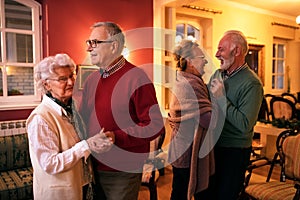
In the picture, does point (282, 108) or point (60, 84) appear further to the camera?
point (282, 108)

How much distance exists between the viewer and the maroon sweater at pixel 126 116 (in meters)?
1.35

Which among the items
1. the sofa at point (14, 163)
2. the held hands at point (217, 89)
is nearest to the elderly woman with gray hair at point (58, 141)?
the held hands at point (217, 89)

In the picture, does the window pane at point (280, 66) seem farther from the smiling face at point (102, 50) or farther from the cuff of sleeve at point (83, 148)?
the cuff of sleeve at point (83, 148)

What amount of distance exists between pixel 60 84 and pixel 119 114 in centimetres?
33

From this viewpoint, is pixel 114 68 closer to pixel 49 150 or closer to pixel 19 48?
pixel 49 150

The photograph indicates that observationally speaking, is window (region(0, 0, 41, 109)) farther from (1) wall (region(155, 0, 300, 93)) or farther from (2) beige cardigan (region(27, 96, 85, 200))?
(2) beige cardigan (region(27, 96, 85, 200))

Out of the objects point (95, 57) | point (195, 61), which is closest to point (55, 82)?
point (95, 57)

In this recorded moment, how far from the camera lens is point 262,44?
588cm

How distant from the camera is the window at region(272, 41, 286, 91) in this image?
6.50 metres

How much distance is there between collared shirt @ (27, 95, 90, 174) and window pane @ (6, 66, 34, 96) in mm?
2168

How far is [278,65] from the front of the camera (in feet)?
21.8

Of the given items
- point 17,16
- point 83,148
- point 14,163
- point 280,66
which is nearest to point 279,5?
point 280,66

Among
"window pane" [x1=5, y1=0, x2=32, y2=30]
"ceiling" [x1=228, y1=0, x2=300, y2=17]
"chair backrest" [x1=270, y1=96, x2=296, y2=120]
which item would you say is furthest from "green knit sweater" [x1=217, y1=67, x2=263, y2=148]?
"ceiling" [x1=228, y1=0, x2=300, y2=17]

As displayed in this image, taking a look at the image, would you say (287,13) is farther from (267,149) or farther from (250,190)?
(250,190)
